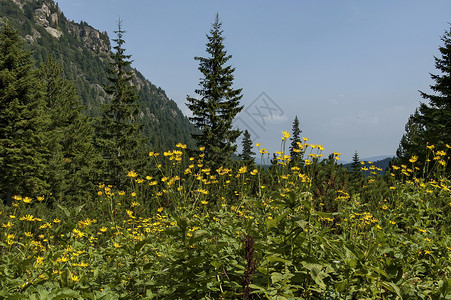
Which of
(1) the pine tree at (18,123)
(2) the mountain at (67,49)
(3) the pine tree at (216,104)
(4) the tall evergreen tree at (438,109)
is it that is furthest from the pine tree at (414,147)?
(2) the mountain at (67,49)

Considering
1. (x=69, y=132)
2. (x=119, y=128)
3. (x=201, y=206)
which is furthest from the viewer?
(x=69, y=132)

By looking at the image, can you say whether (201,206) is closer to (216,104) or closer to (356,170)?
(216,104)

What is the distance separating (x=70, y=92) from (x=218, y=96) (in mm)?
A: 20208

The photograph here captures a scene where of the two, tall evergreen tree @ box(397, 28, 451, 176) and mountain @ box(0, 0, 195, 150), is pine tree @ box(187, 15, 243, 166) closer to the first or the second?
tall evergreen tree @ box(397, 28, 451, 176)

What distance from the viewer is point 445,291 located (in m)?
1.79

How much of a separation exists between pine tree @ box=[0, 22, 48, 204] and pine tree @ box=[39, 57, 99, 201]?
4.65m

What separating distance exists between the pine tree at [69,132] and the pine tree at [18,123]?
4650 mm

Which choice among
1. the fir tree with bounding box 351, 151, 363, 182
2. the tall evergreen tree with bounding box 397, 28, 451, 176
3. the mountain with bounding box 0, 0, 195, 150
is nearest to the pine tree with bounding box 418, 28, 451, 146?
the tall evergreen tree with bounding box 397, 28, 451, 176

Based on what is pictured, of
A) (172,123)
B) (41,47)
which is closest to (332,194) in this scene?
(172,123)

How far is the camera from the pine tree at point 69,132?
24.8 meters

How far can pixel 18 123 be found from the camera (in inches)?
671

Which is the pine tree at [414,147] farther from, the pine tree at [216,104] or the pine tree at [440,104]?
the pine tree at [216,104]

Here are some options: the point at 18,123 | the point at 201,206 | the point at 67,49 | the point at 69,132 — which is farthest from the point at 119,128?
the point at 67,49

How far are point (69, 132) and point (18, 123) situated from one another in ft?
34.0
